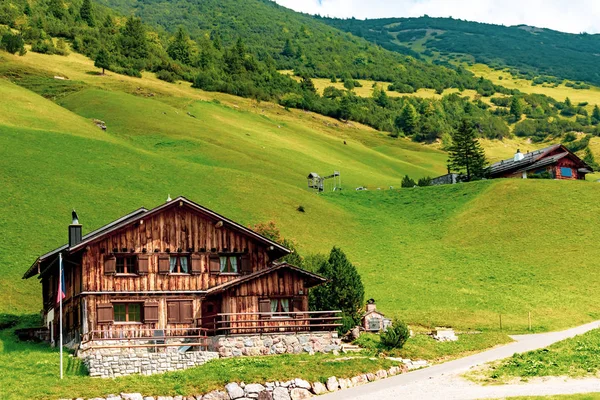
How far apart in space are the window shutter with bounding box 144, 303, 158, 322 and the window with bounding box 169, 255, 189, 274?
253 centimetres

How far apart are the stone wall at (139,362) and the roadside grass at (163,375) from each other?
0.72 meters

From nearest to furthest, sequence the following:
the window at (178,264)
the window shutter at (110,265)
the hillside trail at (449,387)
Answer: the hillside trail at (449,387)
the window shutter at (110,265)
the window at (178,264)

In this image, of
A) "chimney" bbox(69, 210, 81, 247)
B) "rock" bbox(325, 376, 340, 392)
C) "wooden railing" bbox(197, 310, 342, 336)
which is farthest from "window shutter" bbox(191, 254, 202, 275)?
"rock" bbox(325, 376, 340, 392)

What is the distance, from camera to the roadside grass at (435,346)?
5300 cm

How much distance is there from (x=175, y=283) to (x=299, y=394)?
14915mm

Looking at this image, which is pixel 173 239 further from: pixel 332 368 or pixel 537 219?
pixel 537 219

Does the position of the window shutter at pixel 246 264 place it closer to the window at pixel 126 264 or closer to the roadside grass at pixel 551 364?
the window at pixel 126 264

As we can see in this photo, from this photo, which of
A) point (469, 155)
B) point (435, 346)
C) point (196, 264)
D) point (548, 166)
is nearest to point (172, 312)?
point (196, 264)

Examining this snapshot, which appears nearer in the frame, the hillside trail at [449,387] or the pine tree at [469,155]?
the hillside trail at [449,387]

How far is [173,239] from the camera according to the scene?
5647 cm

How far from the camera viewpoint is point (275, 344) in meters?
53.0

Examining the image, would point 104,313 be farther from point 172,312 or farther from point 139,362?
point 139,362

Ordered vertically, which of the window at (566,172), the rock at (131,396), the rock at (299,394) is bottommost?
the rock at (299,394)

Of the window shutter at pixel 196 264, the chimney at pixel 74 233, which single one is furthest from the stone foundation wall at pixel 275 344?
the chimney at pixel 74 233
